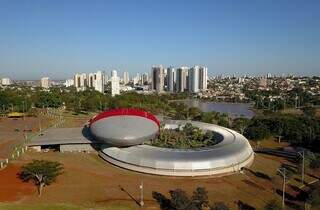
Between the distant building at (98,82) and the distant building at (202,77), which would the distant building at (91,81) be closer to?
the distant building at (98,82)

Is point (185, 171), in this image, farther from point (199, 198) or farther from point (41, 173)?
point (41, 173)

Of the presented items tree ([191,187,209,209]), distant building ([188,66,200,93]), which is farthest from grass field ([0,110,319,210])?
distant building ([188,66,200,93])

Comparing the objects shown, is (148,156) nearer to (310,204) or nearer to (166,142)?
(166,142)

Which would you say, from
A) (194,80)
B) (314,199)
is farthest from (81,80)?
(314,199)

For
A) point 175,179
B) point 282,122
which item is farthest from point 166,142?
point 282,122

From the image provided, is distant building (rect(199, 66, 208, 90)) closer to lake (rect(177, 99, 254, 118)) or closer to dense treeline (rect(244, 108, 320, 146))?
lake (rect(177, 99, 254, 118))

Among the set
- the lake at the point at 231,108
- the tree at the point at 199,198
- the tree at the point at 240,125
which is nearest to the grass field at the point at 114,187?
the tree at the point at 199,198

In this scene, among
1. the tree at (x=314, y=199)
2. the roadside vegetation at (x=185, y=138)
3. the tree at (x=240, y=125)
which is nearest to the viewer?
the tree at (x=314, y=199)
